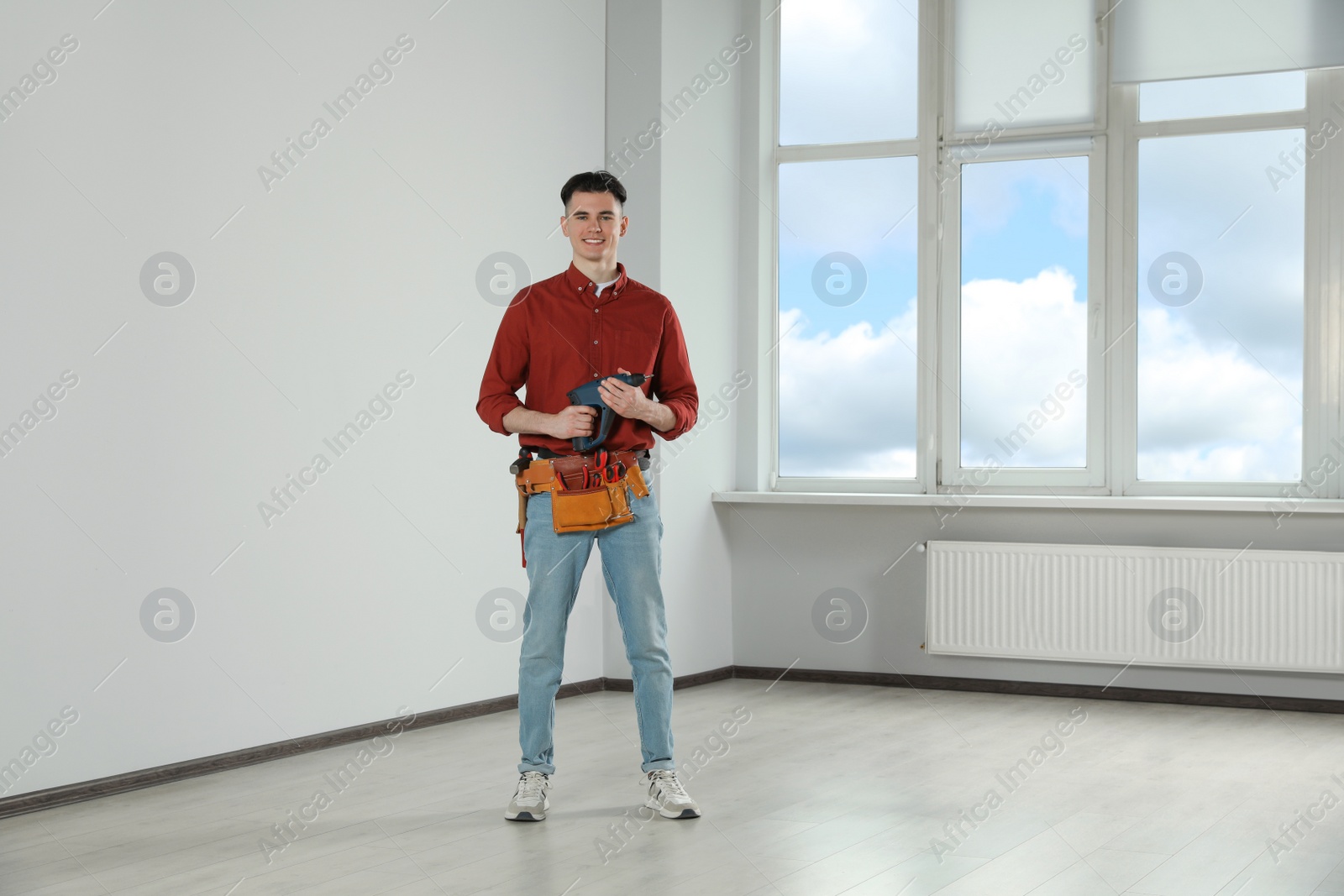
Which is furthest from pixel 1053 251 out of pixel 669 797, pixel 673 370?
pixel 669 797

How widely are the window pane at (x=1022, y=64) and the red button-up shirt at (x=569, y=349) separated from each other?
2.77m

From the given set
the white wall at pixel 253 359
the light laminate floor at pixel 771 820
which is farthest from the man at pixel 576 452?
the white wall at pixel 253 359

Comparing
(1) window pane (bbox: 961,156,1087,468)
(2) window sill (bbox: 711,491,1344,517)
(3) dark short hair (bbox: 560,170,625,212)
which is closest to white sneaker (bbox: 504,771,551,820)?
(3) dark short hair (bbox: 560,170,625,212)

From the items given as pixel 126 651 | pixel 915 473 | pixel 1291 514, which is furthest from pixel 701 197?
pixel 126 651

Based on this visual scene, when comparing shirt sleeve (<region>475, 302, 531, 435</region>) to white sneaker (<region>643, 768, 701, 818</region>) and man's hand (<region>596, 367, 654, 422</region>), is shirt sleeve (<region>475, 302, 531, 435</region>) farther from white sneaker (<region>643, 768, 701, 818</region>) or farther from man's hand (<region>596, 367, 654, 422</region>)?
white sneaker (<region>643, 768, 701, 818</region>)

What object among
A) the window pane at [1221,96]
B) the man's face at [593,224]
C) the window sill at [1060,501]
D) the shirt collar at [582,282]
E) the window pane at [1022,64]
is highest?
the window pane at [1022,64]

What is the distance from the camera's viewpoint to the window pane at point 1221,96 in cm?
467

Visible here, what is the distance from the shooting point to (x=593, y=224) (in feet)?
9.07

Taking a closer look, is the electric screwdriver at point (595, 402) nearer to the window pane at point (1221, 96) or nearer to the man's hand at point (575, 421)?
the man's hand at point (575, 421)

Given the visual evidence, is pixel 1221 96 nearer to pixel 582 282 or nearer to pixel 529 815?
pixel 582 282

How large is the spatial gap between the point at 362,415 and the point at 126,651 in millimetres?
1017

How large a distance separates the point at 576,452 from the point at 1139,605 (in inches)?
106

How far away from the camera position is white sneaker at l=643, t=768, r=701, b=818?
2773 mm

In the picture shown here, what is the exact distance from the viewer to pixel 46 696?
2.94 m
